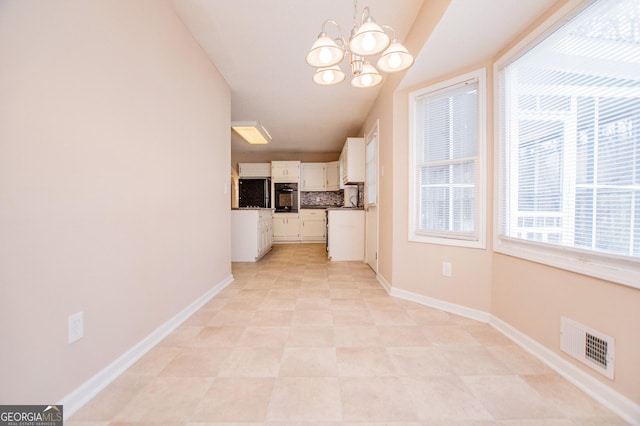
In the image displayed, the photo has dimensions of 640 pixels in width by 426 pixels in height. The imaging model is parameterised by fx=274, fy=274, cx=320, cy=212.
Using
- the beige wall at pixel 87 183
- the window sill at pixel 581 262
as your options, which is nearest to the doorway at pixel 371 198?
the window sill at pixel 581 262

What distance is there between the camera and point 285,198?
7.41 meters

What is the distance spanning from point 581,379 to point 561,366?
0.12 meters

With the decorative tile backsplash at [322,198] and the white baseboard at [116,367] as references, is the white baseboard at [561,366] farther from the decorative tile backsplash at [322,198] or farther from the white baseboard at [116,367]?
the decorative tile backsplash at [322,198]

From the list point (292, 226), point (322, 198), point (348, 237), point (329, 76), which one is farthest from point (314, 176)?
point (329, 76)

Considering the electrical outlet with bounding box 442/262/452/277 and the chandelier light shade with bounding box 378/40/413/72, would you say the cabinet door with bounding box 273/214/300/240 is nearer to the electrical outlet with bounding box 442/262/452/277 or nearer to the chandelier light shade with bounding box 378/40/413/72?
the electrical outlet with bounding box 442/262/452/277

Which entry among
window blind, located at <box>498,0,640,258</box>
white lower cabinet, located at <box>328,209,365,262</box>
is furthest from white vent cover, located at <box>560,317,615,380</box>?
white lower cabinet, located at <box>328,209,365,262</box>

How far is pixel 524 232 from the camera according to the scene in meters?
1.96

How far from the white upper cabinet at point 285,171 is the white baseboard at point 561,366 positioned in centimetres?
535

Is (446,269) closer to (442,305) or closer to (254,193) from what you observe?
(442,305)

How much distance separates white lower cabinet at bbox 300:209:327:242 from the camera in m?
7.44

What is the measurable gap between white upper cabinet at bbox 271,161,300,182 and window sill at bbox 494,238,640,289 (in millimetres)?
5855

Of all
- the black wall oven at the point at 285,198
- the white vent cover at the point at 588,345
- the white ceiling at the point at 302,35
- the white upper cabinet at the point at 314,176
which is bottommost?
the white vent cover at the point at 588,345

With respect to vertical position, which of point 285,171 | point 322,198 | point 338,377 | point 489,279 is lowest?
point 338,377

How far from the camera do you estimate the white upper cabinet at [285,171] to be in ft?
24.3
